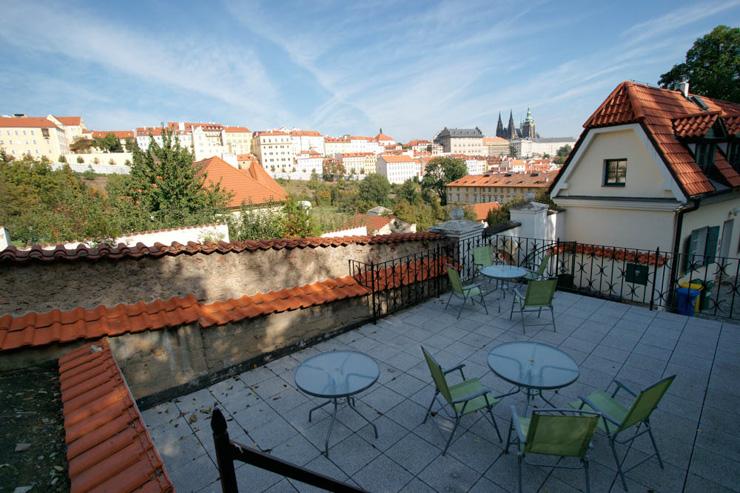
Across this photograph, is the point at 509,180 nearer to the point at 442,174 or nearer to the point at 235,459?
the point at 442,174

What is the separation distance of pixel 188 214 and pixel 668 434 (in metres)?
17.2

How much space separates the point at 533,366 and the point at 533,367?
2 centimetres

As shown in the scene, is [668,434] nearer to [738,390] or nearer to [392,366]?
[738,390]

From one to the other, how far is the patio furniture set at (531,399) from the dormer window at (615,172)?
977 cm

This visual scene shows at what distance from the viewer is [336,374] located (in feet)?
12.9

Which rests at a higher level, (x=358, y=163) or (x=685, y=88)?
(x=358, y=163)

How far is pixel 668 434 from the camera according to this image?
3508mm

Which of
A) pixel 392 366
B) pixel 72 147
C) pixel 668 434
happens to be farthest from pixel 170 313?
pixel 72 147

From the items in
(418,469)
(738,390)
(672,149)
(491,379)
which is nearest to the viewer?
(418,469)

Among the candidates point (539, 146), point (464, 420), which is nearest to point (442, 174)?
point (539, 146)

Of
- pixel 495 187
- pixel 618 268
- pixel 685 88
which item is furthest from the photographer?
pixel 495 187

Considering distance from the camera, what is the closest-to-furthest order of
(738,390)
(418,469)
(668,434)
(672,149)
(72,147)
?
(418,469) < (668,434) < (738,390) < (672,149) < (72,147)

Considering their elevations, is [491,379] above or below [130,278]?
below

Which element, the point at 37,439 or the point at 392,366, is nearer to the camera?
the point at 37,439
